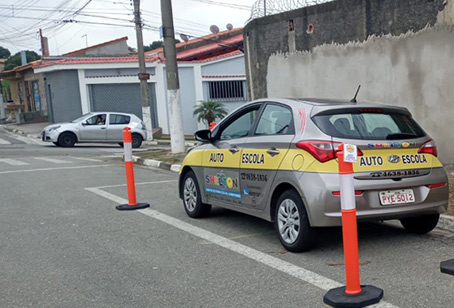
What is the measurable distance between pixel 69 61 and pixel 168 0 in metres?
16.6

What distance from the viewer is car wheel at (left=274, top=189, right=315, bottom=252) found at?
546cm

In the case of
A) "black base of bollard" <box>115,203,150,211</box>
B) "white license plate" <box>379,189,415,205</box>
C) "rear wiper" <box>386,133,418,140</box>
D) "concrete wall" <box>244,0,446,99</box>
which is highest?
"concrete wall" <box>244,0,446,99</box>

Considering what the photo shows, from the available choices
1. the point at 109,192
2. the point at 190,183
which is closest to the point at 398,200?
the point at 190,183

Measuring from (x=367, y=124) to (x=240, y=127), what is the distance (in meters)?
1.73

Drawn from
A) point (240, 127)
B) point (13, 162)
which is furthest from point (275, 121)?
point (13, 162)

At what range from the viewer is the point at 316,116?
223 inches

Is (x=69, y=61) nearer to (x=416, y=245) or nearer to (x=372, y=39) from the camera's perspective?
(x=372, y=39)

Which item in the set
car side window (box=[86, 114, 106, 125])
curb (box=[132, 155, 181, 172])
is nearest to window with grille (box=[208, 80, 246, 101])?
car side window (box=[86, 114, 106, 125])

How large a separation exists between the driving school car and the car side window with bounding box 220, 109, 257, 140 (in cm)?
7

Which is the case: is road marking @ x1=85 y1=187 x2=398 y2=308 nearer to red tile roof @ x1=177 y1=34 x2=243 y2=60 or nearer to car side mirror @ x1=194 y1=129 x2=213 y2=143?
car side mirror @ x1=194 y1=129 x2=213 y2=143

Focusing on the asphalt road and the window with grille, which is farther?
the window with grille

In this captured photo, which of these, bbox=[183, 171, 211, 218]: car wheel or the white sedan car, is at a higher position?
the white sedan car

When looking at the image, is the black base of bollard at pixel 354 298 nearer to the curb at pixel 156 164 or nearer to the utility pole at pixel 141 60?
the curb at pixel 156 164

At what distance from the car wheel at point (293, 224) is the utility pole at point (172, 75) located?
Result: 9.60 m
